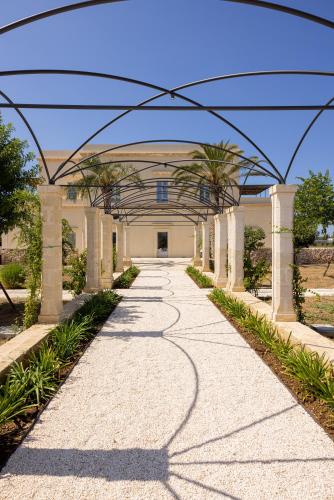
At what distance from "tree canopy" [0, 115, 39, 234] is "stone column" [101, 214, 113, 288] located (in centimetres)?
492

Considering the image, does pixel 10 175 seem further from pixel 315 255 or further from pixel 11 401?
pixel 315 255

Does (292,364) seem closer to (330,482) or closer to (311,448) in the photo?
(311,448)

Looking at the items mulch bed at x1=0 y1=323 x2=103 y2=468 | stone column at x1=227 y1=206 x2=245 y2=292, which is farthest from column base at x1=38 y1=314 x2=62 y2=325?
stone column at x1=227 y1=206 x2=245 y2=292

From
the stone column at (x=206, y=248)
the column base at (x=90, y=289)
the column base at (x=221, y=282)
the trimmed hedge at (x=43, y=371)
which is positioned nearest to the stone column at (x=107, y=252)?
the column base at (x=90, y=289)

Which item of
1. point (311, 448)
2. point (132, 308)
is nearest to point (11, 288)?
point (132, 308)

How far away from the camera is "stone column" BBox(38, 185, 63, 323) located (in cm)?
695

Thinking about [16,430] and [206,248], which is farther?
[206,248]

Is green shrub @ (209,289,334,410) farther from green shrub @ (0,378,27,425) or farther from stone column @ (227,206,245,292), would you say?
stone column @ (227,206,245,292)

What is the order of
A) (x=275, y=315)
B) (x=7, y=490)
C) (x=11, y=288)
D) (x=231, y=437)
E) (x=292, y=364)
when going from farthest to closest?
1. (x=11, y=288)
2. (x=275, y=315)
3. (x=292, y=364)
4. (x=231, y=437)
5. (x=7, y=490)

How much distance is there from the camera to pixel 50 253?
7.00m

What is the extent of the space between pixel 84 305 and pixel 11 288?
7.45 meters

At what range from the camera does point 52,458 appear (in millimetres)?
2867

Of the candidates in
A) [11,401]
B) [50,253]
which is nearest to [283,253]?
[50,253]

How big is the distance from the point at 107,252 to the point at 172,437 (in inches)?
436
